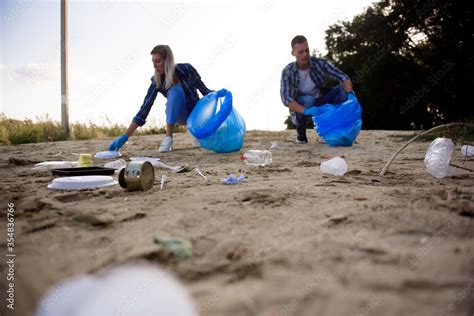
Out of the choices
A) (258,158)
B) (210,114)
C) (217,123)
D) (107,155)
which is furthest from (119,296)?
(107,155)

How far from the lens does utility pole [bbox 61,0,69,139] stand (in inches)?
262

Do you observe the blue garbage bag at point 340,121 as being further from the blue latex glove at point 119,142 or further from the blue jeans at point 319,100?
the blue latex glove at point 119,142

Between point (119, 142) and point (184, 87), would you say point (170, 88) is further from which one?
point (119, 142)

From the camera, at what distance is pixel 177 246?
1062 millimetres

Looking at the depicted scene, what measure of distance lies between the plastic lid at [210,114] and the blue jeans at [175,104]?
51 centimetres

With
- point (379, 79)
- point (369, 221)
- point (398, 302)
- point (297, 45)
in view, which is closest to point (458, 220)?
point (369, 221)

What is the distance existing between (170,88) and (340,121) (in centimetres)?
183

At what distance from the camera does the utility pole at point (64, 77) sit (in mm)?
6652

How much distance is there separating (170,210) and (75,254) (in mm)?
480

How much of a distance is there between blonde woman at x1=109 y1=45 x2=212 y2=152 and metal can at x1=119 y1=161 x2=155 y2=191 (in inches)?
74.7

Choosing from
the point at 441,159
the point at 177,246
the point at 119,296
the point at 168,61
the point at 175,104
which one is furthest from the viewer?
the point at 175,104

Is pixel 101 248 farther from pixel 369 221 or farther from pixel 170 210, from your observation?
pixel 369 221

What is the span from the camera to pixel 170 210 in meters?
1.49

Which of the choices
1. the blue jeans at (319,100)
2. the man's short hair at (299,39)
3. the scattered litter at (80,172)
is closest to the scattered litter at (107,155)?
the scattered litter at (80,172)
